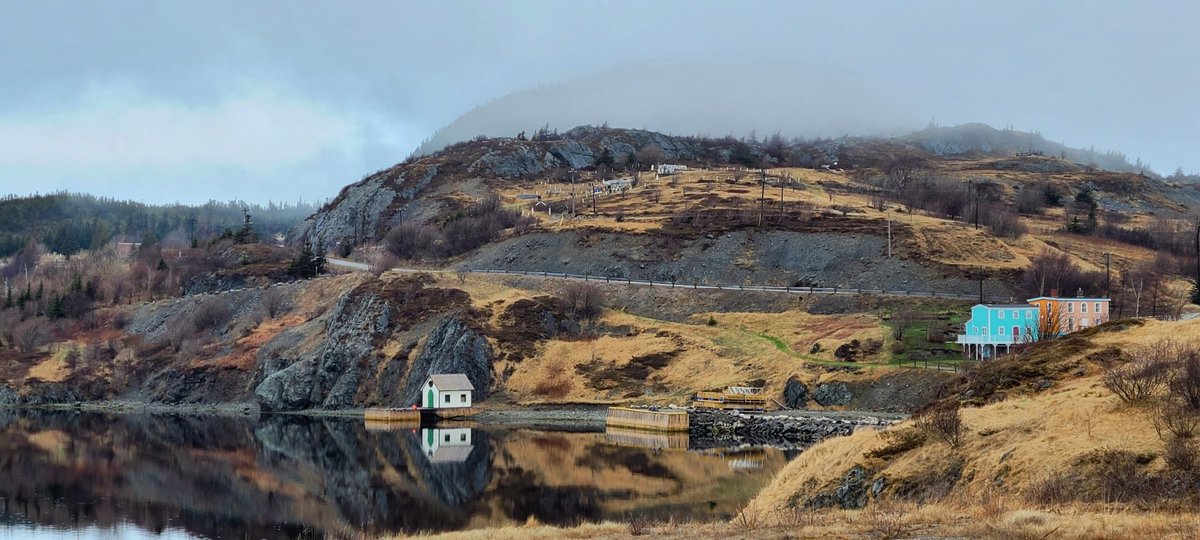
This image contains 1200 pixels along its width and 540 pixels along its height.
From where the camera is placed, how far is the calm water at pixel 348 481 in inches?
1598

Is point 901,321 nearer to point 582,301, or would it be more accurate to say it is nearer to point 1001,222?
point 582,301

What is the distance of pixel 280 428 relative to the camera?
8256 centimetres

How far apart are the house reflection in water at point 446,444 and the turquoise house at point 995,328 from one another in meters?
37.4

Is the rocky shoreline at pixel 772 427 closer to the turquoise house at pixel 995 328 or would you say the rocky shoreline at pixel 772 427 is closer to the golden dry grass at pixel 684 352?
the golden dry grass at pixel 684 352

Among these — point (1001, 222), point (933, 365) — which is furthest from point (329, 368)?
point (1001, 222)

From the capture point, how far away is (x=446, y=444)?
225 feet

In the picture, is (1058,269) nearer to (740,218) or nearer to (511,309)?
(740,218)

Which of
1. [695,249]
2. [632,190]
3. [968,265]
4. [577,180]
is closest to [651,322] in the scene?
[695,249]

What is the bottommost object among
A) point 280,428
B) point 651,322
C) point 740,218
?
point 280,428

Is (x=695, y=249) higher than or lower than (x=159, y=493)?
higher

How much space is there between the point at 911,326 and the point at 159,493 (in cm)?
5837

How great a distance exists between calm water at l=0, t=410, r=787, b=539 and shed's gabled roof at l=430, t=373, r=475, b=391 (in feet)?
29.1

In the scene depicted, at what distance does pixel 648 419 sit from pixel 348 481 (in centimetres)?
2564

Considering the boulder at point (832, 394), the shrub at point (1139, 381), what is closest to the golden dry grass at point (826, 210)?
the boulder at point (832, 394)
